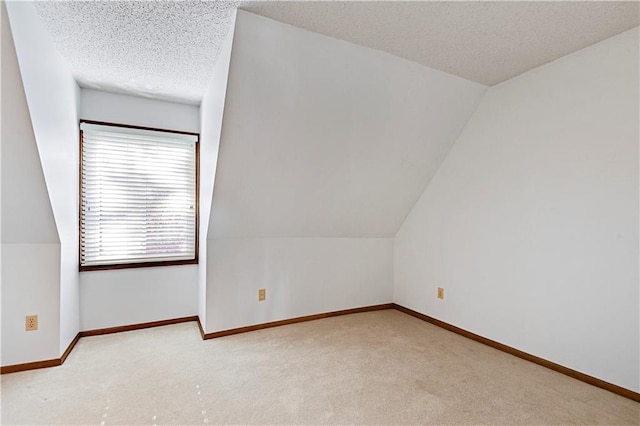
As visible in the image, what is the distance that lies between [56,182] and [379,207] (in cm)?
274

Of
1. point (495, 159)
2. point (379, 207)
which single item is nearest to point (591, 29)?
point (495, 159)

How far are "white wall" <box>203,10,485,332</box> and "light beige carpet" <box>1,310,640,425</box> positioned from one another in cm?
63

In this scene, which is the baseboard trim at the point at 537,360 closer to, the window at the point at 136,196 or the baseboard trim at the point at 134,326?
the baseboard trim at the point at 134,326

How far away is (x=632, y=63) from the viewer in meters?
2.00

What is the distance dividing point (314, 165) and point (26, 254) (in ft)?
7.12

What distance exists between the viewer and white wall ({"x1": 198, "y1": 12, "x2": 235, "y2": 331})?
7.15ft

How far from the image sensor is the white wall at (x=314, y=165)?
2186mm

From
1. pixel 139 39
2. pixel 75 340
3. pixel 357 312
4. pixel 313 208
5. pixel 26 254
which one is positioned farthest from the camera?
pixel 357 312

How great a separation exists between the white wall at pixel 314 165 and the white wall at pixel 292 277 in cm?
1

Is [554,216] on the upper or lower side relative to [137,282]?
upper

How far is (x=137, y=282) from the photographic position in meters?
3.13

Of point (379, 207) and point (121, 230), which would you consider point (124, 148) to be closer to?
point (121, 230)

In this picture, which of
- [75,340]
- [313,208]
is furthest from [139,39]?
[75,340]

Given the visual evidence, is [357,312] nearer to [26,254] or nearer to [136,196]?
[136,196]
